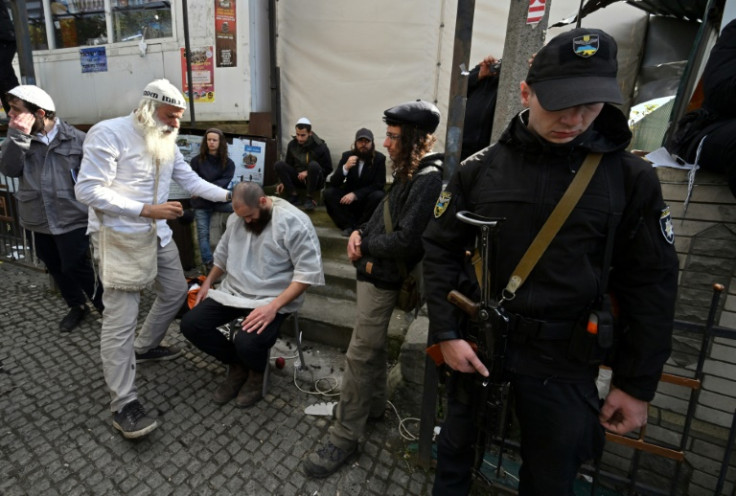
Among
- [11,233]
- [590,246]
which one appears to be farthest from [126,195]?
[11,233]

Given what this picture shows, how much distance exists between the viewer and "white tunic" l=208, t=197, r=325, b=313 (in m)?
2.83

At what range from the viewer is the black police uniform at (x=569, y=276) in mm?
1338

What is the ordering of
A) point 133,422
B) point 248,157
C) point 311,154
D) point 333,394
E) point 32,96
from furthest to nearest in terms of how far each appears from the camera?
point 248,157 < point 311,154 < point 32,96 < point 333,394 < point 133,422

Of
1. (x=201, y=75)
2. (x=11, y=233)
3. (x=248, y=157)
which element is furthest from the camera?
(x=201, y=75)

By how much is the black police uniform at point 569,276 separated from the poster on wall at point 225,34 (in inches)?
264

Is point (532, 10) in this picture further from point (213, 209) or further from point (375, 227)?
point (213, 209)

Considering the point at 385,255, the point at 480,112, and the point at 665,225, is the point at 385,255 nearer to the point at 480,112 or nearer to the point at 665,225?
the point at 665,225

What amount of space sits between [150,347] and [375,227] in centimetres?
232

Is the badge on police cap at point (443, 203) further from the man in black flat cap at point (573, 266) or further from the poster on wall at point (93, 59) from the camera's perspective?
the poster on wall at point (93, 59)

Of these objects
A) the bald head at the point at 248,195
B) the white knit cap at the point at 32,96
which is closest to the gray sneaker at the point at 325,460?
the bald head at the point at 248,195

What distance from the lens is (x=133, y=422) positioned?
2457 millimetres

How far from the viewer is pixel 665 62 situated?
17.5ft

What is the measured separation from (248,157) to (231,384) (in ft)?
13.7

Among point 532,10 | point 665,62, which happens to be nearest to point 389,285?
point 532,10
